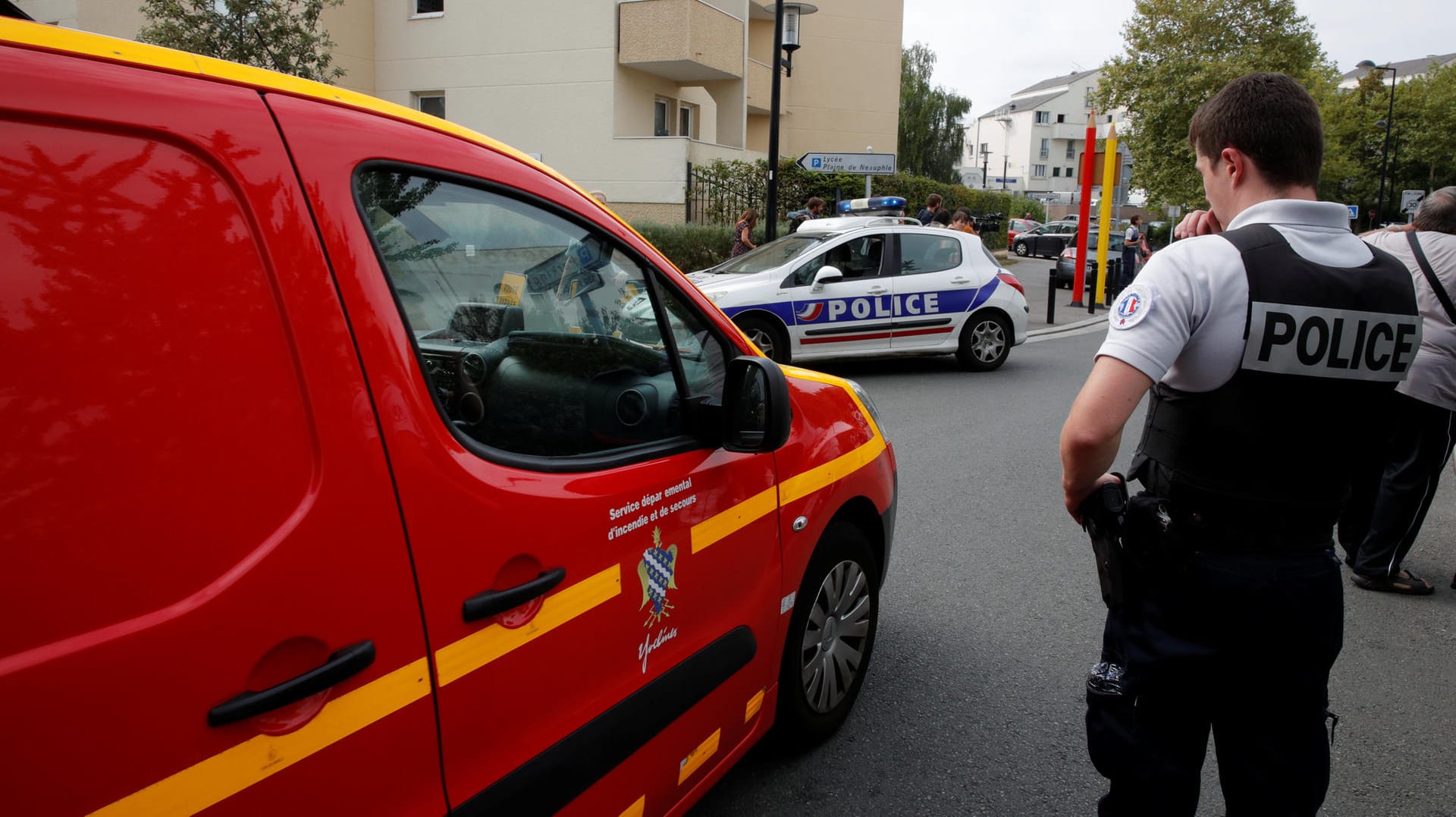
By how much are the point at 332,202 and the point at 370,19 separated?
22.0 m

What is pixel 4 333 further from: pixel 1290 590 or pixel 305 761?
pixel 1290 590

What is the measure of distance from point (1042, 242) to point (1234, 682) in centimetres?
4336

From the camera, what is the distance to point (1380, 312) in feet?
6.56

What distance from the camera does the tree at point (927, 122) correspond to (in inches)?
2191

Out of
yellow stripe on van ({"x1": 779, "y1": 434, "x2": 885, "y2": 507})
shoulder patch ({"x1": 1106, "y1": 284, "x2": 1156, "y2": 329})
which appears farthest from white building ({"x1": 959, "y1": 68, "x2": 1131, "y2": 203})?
shoulder patch ({"x1": 1106, "y1": 284, "x2": 1156, "y2": 329})

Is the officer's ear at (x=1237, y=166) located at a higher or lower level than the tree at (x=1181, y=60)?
lower

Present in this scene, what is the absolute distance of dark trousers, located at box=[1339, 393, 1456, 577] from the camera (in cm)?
448

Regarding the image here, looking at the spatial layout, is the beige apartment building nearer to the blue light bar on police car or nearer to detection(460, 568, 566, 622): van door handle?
the blue light bar on police car

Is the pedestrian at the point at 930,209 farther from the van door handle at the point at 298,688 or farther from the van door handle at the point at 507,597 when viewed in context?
the van door handle at the point at 298,688

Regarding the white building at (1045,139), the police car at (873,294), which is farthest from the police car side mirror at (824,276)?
the white building at (1045,139)

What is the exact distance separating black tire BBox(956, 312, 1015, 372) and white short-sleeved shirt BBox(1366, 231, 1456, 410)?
6.45 meters

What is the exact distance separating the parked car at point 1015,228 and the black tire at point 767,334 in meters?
Result: 36.8

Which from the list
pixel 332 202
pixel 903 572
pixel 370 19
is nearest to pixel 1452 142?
pixel 370 19

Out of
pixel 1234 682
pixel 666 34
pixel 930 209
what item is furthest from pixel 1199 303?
pixel 666 34
